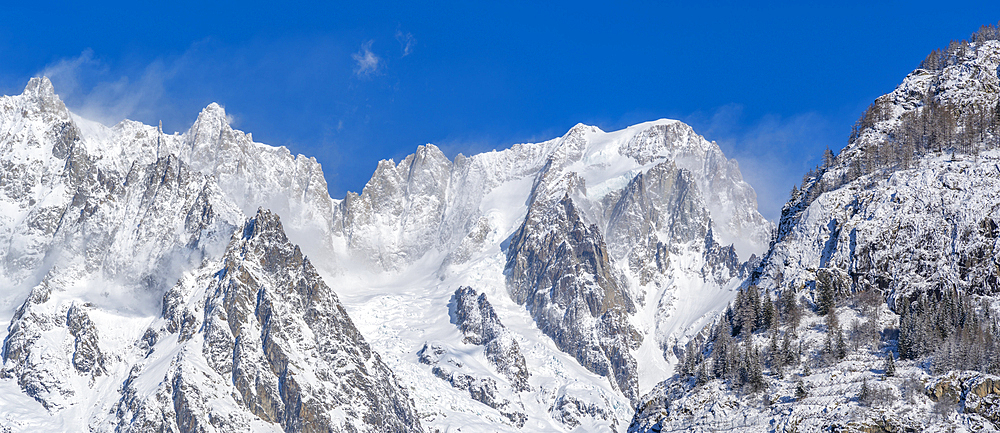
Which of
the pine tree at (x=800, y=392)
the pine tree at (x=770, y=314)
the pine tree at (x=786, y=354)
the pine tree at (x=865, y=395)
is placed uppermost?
the pine tree at (x=770, y=314)

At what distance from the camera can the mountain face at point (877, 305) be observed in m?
115

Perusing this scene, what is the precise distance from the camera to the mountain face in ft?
379

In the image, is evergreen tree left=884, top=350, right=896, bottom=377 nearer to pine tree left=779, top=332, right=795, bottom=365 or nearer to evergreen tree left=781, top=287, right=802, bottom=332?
pine tree left=779, top=332, right=795, bottom=365

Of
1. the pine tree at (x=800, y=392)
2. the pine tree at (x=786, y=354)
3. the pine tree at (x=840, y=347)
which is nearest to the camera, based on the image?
the pine tree at (x=800, y=392)

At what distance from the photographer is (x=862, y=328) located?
142250mm

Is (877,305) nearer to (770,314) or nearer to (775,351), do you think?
(770,314)

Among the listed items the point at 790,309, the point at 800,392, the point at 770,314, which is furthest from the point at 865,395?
the point at 790,309

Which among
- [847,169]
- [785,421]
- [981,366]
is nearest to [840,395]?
[785,421]

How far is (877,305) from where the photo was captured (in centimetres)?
14988

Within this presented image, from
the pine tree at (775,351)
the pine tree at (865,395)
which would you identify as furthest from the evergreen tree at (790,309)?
the pine tree at (865,395)

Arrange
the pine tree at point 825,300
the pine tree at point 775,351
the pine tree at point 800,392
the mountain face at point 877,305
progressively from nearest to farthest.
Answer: the mountain face at point 877,305
the pine tree at point 800,392
the pine tree at point 775,351
the pine tree at point 825,300

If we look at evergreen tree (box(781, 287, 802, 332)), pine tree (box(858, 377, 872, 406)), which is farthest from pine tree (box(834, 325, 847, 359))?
pine tree (box(858, 377, 872, 406))

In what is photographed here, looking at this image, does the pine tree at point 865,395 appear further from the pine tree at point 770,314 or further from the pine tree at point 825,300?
the pine tree at point 825,300

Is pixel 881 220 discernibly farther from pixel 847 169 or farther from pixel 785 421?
pixel 785 421
